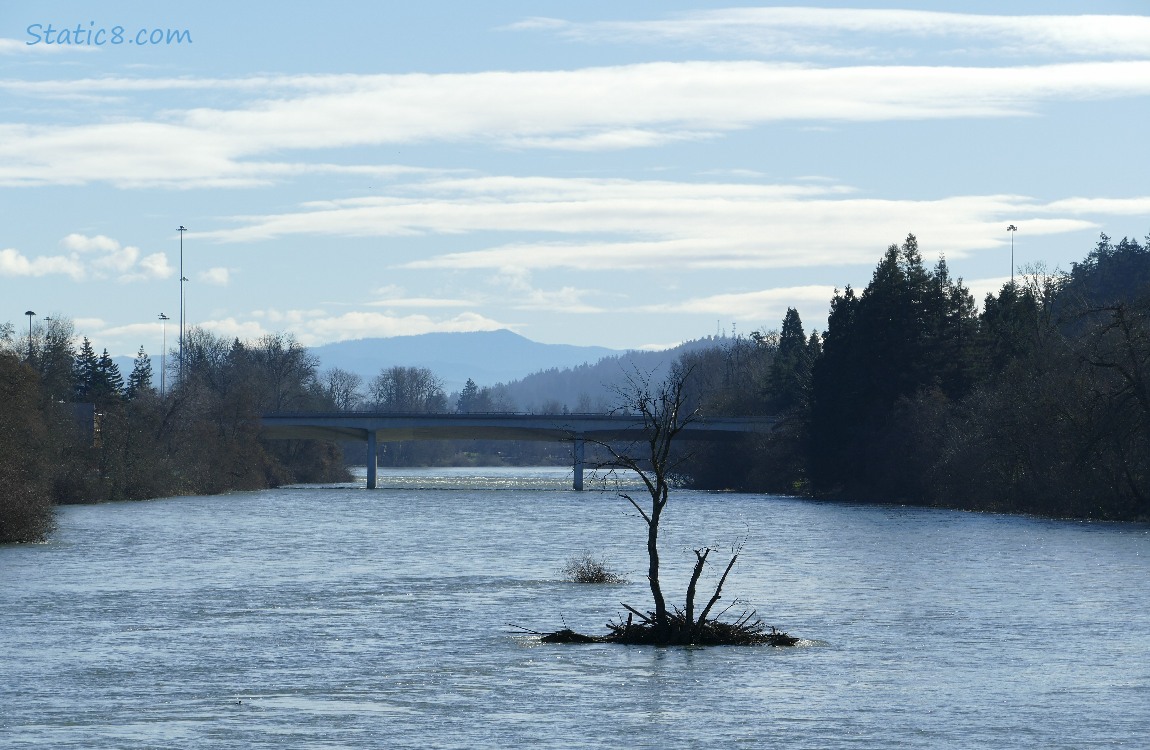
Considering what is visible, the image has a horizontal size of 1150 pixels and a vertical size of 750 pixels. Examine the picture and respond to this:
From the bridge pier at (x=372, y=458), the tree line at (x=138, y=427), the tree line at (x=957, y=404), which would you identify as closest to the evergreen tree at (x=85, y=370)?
the tree line at (x=138, y=427)

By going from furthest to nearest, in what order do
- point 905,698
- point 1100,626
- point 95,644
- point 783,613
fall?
point 783,613 → point 1100,626 → point 95,644 → point 905,698

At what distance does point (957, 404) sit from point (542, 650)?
80.5 metres

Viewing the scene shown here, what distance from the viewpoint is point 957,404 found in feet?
357

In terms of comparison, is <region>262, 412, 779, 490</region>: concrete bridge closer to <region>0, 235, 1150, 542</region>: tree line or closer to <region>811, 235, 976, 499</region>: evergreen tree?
<region>0, 235, 1150, 542</region>: tree line

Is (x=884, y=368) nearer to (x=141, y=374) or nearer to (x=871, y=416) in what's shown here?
(x=871, y=416)

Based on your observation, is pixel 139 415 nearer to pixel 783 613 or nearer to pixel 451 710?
pixel 783 613

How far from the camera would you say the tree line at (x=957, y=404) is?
78.8 m

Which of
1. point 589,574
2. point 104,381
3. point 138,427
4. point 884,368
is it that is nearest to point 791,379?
point 884,368

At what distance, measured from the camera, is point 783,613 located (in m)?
40.2

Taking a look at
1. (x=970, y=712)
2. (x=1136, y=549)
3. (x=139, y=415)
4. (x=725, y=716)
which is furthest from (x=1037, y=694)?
(x=139, y=415)

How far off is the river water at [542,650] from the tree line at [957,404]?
37.3ft

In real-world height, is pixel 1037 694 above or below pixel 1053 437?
below

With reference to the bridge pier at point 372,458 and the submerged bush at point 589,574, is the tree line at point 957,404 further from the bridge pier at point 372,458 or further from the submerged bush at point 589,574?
the submerged bush at point 589,574

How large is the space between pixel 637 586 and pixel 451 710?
21563 mm
